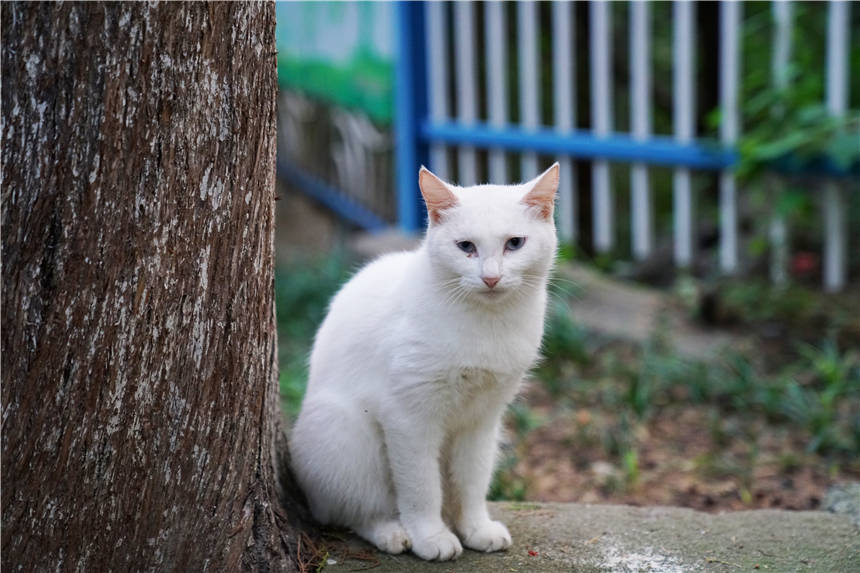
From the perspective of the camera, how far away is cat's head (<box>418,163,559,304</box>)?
2537 mm

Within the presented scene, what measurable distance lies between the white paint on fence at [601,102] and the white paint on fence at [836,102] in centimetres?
140

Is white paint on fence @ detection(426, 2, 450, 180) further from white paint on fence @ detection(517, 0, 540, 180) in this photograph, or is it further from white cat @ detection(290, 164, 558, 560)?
white cat @ detection(290, 164, 558, 560)

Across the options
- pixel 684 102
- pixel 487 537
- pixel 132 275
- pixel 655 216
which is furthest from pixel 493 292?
pixel 655 216

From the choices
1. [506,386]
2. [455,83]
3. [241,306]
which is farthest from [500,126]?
[241,306]

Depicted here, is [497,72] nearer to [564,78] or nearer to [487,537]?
[564,78]

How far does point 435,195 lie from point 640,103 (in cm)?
391

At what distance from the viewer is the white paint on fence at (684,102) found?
19.2ft

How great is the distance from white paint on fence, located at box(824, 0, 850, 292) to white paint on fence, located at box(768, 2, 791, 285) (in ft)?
0.81

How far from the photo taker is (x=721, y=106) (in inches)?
229

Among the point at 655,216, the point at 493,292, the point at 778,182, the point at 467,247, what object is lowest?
the point at 655,216

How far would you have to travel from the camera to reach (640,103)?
6.14 m

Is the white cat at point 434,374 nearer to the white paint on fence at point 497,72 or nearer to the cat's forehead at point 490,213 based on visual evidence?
the cat's forehead at point 490,213

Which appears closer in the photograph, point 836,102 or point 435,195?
point 435,195

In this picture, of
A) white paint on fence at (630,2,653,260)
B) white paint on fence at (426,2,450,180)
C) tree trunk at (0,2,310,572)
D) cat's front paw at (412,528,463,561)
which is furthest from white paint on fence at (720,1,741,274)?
tree trunk at (0,2,310,572)
